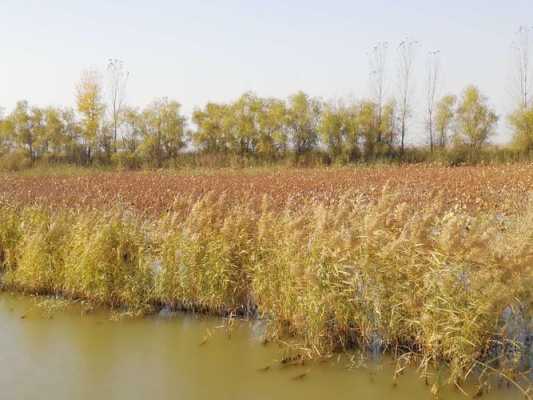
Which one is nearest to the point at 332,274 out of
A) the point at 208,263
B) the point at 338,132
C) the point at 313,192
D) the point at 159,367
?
the point at 208,263

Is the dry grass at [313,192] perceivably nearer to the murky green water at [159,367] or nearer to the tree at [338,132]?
the murky green water at [159,367]

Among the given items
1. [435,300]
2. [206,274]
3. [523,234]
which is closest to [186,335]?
[206,274]

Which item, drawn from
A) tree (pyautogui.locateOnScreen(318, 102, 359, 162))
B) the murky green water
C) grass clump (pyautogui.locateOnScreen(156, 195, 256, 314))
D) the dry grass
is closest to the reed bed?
grass clump (pyautogui.locateOnScreen(156, 195, 256, 314))

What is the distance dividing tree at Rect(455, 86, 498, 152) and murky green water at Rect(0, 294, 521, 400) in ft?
86.0

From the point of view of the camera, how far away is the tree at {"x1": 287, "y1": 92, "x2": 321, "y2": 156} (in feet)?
98.8

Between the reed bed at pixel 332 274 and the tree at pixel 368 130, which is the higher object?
the tree at pixel 368 130

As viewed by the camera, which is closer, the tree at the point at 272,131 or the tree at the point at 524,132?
the tree at the point at 524,132

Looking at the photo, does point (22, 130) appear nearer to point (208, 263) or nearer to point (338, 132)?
point (338, 132)

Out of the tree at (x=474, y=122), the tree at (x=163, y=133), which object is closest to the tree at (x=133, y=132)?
the tree at (x=163, y=133)

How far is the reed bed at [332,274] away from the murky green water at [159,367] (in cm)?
28

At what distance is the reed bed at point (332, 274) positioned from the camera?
4250 mm

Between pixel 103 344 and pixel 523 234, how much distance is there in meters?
4.63

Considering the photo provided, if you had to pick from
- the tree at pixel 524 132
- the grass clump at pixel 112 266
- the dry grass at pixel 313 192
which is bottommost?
the grass clump at pixel 112 266

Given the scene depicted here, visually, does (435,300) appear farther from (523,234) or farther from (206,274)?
(206,274)
